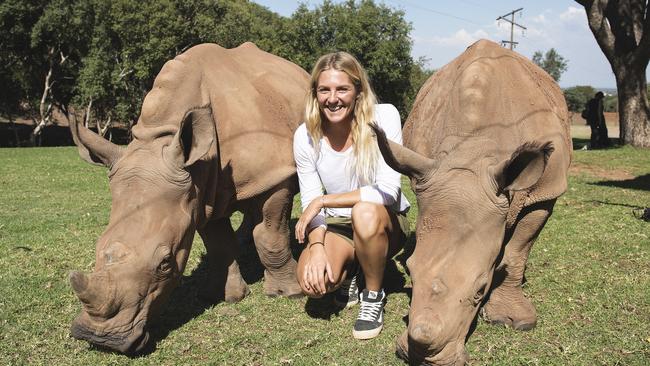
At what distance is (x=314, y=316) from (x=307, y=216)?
3.11ft

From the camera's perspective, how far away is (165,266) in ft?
13.3

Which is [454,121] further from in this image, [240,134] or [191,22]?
[191,22]

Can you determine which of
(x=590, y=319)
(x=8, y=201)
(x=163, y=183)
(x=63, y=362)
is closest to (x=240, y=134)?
(x=163, y=183)

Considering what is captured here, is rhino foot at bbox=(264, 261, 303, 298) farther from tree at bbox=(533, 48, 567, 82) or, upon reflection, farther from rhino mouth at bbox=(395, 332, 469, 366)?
tree at bbox=(533, 48, 567, 82)

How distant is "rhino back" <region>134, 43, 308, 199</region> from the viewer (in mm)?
4637

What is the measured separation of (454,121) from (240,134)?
5.71 ft

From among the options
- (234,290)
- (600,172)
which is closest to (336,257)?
(234,290)

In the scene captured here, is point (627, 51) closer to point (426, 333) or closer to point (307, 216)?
point (307, 216)

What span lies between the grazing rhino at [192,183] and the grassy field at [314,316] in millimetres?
377

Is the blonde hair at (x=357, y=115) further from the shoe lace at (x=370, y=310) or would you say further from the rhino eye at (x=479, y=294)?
the rhino eye at (x=479, y=294)

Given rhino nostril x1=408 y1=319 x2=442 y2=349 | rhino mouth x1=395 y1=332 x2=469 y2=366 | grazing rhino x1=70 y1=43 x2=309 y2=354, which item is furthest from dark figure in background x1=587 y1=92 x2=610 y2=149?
rhino nostril x1=408 y1=319 x2=442 y2=349

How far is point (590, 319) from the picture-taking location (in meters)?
4.81

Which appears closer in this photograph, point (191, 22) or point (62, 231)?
point (62, 231)

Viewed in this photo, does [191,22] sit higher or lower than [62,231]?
higher
